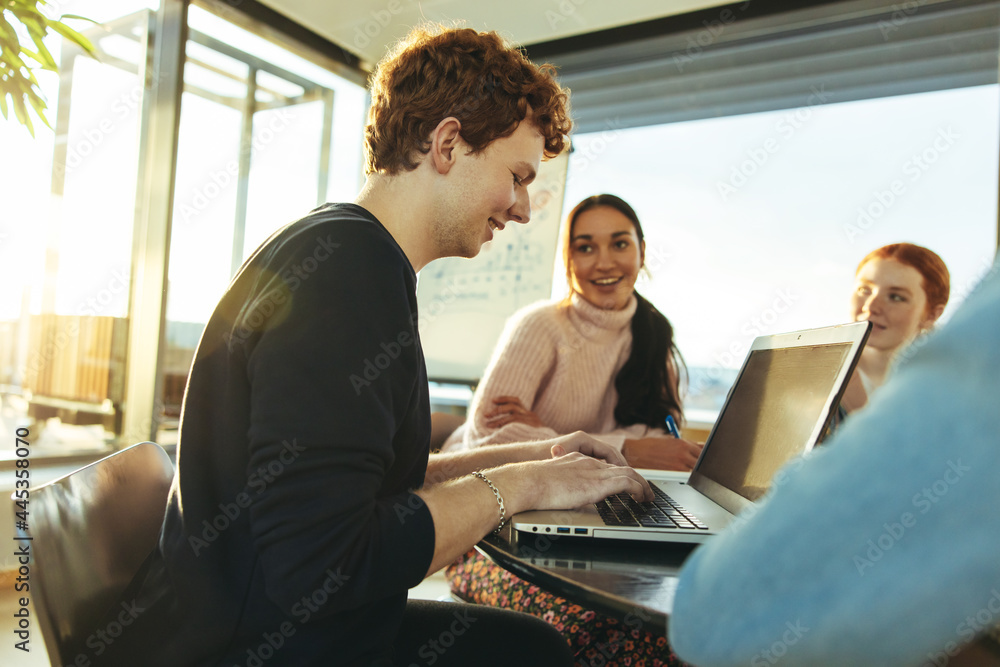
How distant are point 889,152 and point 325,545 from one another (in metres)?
2.89

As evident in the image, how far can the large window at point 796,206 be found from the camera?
2.65m

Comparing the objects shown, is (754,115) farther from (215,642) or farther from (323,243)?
(215,642)

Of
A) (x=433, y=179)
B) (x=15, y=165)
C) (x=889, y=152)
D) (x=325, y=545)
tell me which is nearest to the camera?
(x=325, y=545)

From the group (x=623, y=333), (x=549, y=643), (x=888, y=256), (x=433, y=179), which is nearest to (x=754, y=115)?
(x=888, y=256)

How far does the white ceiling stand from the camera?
3.16 m

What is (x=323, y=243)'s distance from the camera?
76cm
